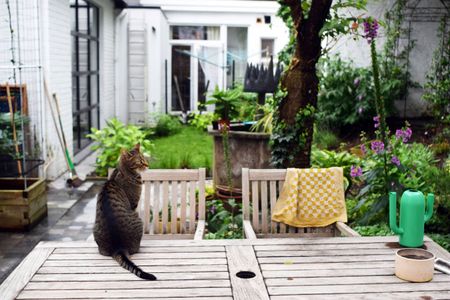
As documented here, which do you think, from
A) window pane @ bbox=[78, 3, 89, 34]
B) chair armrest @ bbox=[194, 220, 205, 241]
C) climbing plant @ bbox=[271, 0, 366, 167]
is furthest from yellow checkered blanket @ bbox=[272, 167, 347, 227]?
window pane @ bbox=[78, 3, 89, 34]

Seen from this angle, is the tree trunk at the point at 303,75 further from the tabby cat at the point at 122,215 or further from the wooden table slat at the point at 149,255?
the wooden table slat at the point at 149,255

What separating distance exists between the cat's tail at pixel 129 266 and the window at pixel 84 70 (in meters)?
6.87

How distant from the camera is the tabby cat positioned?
283cm

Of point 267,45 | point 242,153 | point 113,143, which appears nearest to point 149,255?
point 242,153

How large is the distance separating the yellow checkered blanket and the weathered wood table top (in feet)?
1.89

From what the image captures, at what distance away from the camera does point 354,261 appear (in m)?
2.78

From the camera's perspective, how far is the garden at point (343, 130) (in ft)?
14.3

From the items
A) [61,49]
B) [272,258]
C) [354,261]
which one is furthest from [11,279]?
[61,49]

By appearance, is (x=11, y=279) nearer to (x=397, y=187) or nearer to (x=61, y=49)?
(x=397, y=187)

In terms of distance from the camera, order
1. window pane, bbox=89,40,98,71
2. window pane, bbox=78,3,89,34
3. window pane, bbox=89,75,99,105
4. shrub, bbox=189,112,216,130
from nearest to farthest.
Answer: window pane, bbox=78,3,89,34 → window pane, bbox=89,40,98,71 → window pane, bbox=89,75,99,105 → shrub, bbox=189,112,216,130

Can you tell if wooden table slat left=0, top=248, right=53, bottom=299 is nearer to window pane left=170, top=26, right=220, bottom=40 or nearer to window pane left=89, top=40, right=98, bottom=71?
window pane left=89, top=40, right=98, bottom=71

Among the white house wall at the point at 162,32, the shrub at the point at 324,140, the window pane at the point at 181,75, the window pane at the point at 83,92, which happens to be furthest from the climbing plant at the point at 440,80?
the window pane at the point at 181,75

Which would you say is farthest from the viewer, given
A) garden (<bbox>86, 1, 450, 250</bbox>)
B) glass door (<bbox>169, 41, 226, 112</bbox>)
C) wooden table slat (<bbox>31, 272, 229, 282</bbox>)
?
glass door (<bbox>169, 41, 226, 112</bbox>)

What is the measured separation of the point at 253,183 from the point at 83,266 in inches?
54.1
